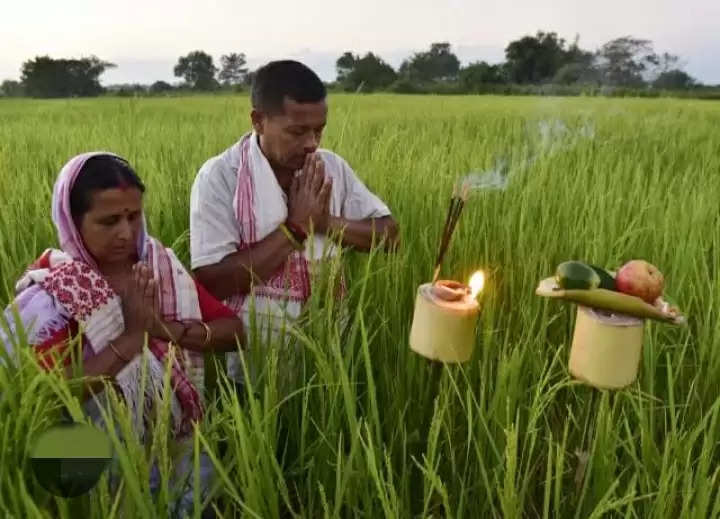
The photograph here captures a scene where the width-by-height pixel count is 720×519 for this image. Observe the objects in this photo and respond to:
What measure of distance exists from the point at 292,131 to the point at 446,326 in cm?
80

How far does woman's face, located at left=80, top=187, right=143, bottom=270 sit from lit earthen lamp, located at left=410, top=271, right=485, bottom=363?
1.89 ft

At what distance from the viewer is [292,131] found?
1555 millimetres

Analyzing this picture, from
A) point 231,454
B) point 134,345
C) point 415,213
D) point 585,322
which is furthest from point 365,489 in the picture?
point 415,213

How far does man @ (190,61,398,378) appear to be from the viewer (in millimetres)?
1539

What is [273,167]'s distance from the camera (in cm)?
166

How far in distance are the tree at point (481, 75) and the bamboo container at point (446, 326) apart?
1681 centimetres

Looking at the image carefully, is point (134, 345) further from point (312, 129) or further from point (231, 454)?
→ point (312, 129)

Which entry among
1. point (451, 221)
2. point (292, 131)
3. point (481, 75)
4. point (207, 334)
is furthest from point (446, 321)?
point (481, 75)

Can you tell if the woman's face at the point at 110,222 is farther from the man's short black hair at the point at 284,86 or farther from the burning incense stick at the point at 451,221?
the burning incense stick at the point at 451,221

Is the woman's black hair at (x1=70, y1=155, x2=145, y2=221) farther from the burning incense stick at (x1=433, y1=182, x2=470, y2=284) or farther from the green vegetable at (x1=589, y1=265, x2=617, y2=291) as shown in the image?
the green vegetable at (x1=589, y1=265, x2=617, y2=291)

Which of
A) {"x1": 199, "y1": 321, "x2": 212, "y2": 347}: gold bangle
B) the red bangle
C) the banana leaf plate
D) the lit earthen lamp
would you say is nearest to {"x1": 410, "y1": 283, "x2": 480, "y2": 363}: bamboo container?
the lit earthen lamp

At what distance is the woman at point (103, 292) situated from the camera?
3.77ft

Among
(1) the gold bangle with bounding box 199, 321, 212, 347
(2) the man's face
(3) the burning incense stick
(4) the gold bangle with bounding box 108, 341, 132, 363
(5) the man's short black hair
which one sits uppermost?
(5) the man's short black hair

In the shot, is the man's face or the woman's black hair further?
the man's face
